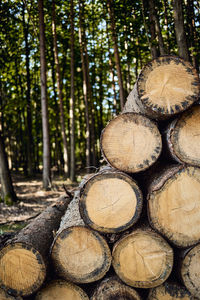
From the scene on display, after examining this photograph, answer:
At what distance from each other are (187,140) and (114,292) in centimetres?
159

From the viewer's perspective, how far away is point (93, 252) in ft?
7.57

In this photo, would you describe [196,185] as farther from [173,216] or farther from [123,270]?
[123,270]

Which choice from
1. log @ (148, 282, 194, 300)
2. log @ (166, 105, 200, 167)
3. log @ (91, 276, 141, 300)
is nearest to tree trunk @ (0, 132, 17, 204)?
log @ (91, 276, 141, 300)

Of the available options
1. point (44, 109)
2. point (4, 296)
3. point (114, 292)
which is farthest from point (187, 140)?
point (44, 109)

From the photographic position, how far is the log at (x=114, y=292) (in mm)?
2252

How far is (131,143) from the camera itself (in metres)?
2.33

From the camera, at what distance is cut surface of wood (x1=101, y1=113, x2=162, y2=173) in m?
2.30

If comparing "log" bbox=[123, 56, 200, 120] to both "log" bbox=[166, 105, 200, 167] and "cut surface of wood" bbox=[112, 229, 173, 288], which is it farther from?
"cut surface of wood" bbox=[112, 229, 173, 288]

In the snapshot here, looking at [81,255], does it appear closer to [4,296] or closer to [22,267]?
[22,267]

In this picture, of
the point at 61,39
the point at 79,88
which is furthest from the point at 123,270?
the point at 79,88

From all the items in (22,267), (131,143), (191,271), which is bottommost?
(191,271)

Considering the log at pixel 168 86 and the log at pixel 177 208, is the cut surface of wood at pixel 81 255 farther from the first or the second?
the log at pixel 168 86

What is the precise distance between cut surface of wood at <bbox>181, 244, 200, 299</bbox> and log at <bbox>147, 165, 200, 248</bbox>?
108mm

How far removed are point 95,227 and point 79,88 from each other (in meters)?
16.0
